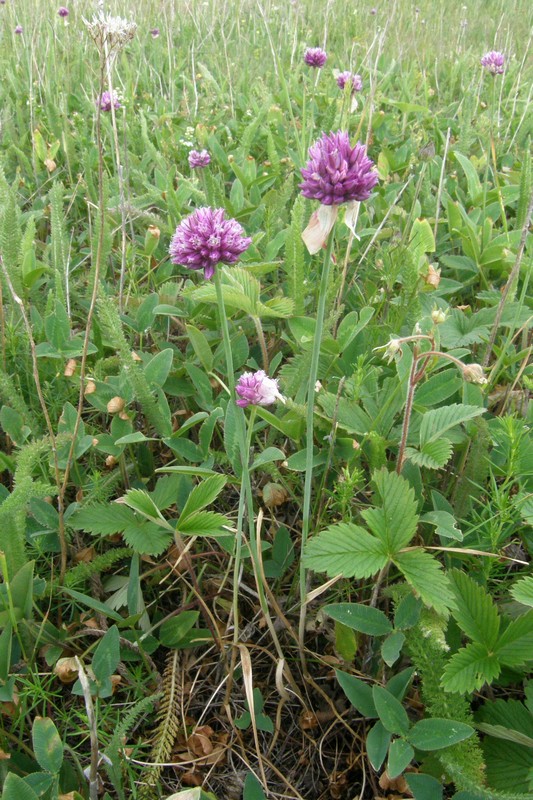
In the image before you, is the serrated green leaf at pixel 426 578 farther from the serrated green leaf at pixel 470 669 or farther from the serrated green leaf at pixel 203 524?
the serrated green leaf at pixel 203 524

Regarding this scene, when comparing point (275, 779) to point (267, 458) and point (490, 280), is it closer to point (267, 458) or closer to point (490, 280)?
point (267, 458)

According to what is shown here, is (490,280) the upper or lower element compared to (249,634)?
upper

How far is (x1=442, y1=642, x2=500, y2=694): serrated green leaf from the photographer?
93cm

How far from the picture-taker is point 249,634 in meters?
1.22

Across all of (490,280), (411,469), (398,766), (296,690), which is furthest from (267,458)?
(490,280)

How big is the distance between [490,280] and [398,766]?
60.3 inches

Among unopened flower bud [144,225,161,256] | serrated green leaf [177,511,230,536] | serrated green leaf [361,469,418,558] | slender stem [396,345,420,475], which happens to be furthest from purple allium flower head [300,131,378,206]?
unopened flower bud [144,225,161,256]

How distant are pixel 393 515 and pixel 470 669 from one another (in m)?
0.25

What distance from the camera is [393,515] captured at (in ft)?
3.41

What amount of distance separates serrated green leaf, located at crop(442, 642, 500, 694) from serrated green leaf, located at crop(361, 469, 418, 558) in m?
0.18

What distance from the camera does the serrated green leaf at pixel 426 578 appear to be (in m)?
0.92

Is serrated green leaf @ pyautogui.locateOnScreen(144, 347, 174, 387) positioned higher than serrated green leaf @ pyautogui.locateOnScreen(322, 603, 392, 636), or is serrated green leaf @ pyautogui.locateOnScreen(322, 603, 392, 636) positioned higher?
serrated green leaf @ pyautogui.locateOnScreen(144, 347, 174, 387)

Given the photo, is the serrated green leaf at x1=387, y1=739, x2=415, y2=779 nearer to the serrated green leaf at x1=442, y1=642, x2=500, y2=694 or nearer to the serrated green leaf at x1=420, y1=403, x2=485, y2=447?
the serrated green leaf at x1=442, y1=642, x2=500, y2=694

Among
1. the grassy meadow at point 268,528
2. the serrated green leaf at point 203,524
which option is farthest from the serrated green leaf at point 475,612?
the serrated green leaf at point 203,524
